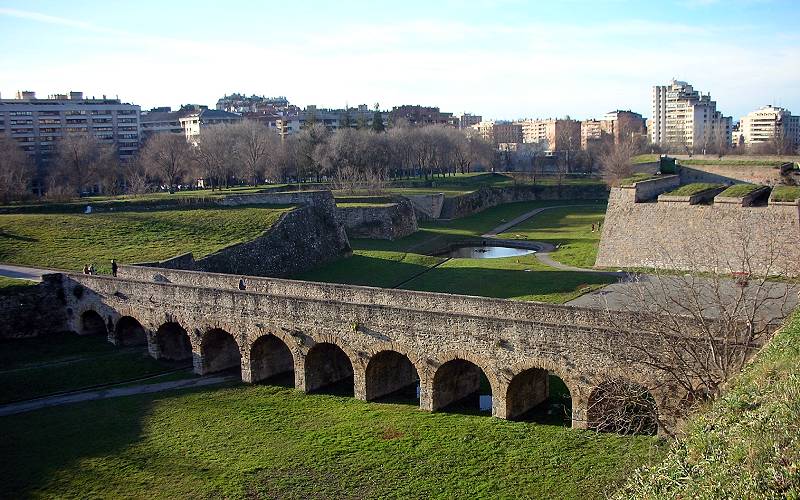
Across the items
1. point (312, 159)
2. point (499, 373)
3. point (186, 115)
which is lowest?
point (499, 373)

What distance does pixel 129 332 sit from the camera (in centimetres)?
2878

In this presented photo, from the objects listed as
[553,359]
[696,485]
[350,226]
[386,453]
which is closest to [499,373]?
[553,359]

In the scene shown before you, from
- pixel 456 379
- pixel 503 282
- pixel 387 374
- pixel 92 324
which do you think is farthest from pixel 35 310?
pixel 503 282

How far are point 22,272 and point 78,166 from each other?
31551 millimetres

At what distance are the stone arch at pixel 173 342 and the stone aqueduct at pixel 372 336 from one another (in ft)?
0.12

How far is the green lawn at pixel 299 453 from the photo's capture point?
651 inches

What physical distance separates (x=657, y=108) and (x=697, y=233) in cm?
13102

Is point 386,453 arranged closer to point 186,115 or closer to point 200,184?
point 200,184

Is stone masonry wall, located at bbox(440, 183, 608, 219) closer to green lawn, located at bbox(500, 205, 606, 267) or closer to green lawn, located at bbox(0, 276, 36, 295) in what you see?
green lawn, located at bbox(500, 205, 606, 267)

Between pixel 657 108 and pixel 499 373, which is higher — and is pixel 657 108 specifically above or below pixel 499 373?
above

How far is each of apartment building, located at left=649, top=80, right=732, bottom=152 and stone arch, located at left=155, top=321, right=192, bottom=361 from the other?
390ft

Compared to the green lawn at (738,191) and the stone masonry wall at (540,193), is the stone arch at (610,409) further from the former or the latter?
the stone masonry wall at (540,193)

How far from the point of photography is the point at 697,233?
1409 inches

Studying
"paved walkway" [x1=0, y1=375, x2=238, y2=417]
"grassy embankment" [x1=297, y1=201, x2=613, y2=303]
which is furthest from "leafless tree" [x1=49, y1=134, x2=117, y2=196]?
"paved walkway" [x1=0, y1=375, x2=238, y2=417]
